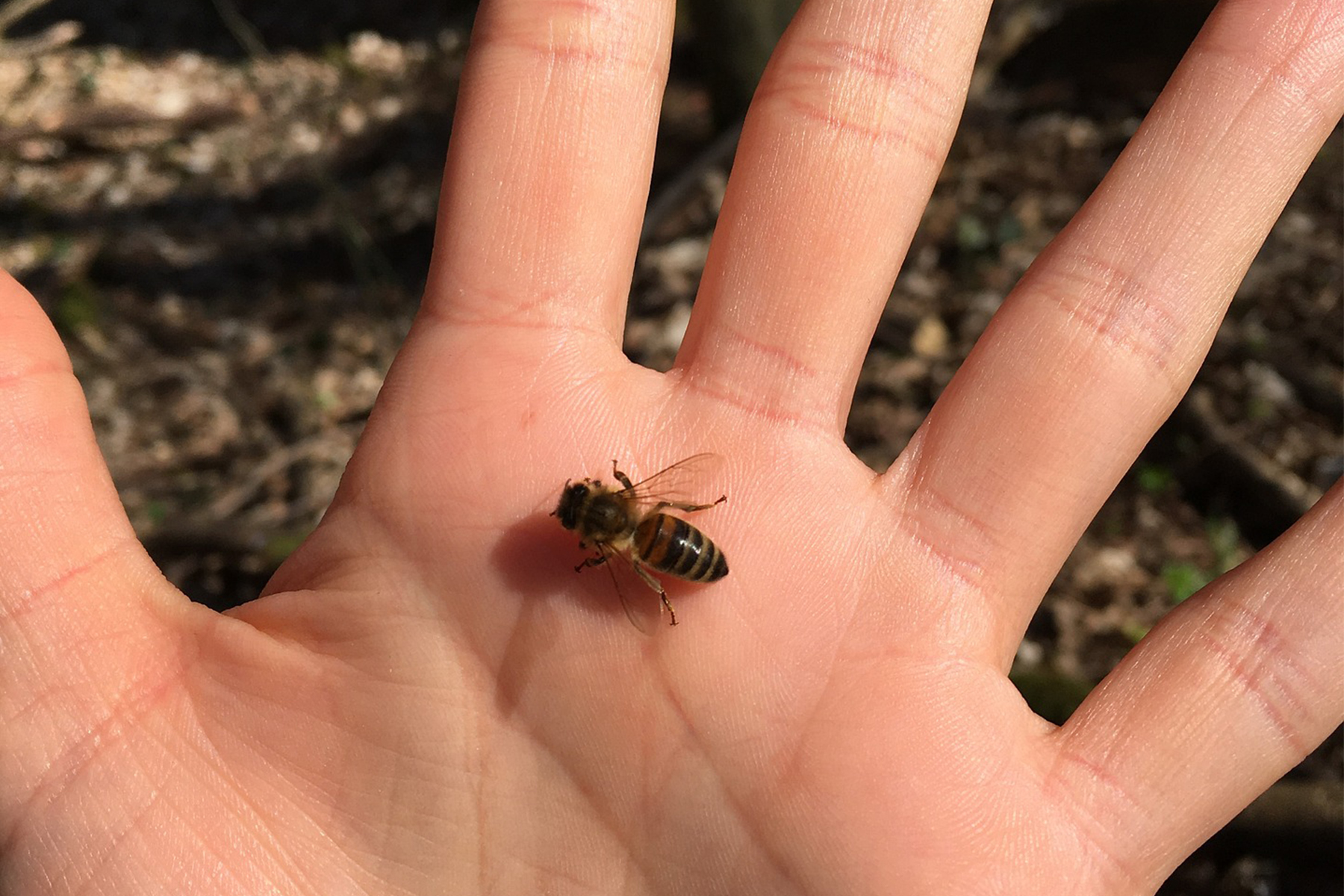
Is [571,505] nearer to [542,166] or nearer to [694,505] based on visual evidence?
[694,505]

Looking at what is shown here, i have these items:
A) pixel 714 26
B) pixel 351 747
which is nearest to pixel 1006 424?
pixel 351 747

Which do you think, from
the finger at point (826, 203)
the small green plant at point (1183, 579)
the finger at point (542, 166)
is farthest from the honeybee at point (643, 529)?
the small green plant at point (1183, 579)

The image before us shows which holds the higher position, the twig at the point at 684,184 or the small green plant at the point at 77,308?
the twig at the point at 684,184

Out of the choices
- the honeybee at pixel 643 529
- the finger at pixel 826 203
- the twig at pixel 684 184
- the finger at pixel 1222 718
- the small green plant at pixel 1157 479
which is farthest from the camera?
the twig at pixel 684 184

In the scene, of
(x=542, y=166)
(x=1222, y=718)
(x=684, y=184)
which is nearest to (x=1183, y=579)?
(x=1222, y=718)

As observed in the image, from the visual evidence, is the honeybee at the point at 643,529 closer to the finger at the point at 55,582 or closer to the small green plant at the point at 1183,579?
the finger at the point at 55,582

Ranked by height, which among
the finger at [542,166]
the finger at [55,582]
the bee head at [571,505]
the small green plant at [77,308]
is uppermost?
the finger at [542,166]

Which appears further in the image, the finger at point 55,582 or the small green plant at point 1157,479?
the small green plant at point 1157,479

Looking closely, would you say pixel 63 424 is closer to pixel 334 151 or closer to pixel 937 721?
pixel 937 721
